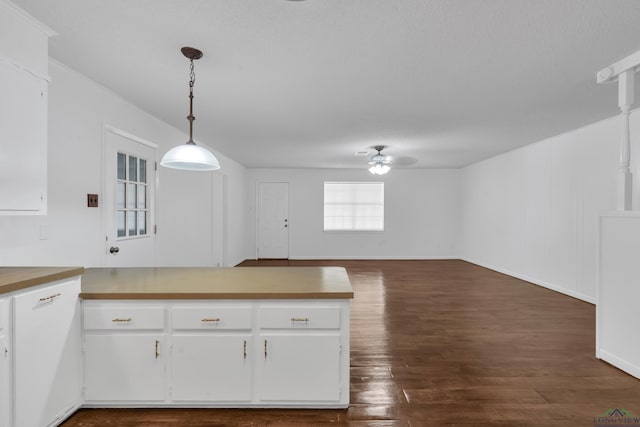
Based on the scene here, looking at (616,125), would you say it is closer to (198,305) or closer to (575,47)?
(575,47)

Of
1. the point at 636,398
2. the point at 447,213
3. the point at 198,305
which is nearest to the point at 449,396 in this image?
the point at 636,398

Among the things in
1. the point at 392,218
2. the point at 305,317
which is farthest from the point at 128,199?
the point at 392,218

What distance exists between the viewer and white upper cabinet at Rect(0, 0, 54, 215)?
1879 mm

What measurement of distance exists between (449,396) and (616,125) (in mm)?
4192

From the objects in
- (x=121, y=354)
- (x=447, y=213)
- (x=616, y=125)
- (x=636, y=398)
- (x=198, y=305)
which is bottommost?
(x=636, y=398)

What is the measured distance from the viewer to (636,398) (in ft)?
7.57

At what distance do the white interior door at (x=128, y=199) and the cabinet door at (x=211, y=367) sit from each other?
1.71 m

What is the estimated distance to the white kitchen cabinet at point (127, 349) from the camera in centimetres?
201

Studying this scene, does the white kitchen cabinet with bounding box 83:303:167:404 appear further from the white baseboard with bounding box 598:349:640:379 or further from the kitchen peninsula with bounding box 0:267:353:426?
the white baseboard with bounding box 598:349:640:379

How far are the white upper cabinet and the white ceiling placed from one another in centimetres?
13

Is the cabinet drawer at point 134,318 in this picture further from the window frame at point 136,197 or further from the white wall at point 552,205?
the white wall at point 552,205

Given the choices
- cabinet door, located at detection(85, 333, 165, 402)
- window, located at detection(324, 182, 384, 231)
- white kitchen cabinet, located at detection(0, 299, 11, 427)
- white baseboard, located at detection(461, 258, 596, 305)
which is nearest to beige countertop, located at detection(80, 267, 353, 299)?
cabinet door, located at detection(85, 333, 165, 402)

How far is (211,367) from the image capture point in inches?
79.7

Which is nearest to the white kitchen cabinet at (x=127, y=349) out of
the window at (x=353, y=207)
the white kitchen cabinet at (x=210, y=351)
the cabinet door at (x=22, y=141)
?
the white kitchen cabinet at (x=210, y=351)
